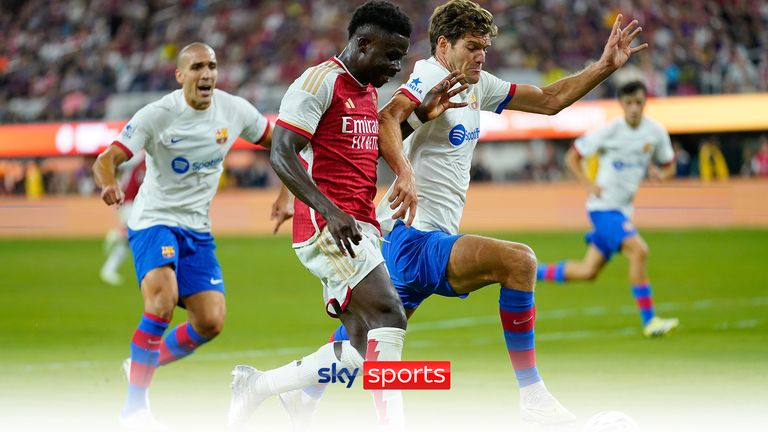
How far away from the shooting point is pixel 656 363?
348 inches

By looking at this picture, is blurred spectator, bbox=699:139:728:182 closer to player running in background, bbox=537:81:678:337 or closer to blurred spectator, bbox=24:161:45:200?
player running in background, bbox=537:81:678:337

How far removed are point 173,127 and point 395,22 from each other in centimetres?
236

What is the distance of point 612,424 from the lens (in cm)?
538

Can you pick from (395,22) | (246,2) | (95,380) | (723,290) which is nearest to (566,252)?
(723,290)

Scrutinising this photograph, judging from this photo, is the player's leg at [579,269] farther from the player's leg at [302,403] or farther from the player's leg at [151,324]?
the player's leg at [302,403]

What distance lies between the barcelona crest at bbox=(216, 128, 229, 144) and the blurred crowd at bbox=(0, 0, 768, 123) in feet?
68.9

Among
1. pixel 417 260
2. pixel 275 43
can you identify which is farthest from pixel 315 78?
pixel 275 43

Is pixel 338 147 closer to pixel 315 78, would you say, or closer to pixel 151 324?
pixel 315 78

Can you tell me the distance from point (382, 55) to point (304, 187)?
81cm

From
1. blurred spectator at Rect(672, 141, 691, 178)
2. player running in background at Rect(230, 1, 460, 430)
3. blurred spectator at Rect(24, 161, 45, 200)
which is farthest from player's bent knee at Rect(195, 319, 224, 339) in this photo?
blurred spectator at Rect(24, 161, 45, 200)

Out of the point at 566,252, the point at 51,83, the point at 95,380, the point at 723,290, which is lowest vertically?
the point at 95,380

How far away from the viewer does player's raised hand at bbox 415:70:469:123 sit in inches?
Answer: 239

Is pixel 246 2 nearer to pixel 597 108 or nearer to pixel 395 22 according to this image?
pixel 597 108

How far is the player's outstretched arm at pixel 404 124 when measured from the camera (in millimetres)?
5652
